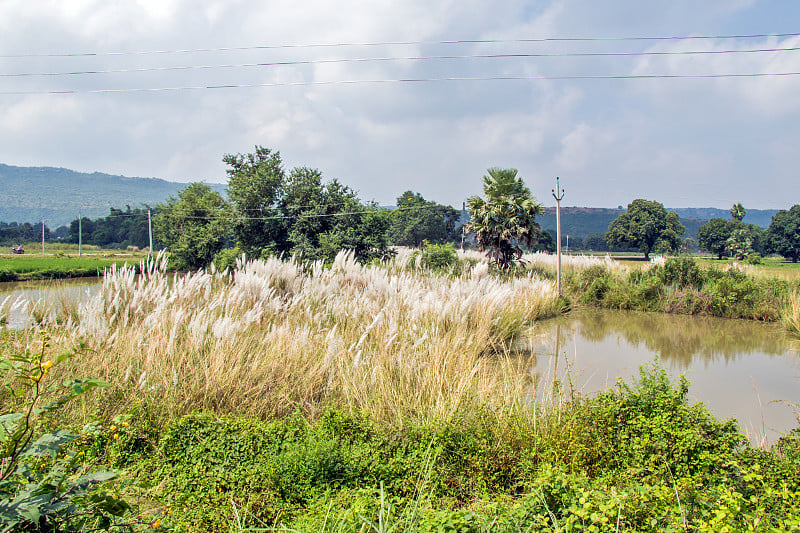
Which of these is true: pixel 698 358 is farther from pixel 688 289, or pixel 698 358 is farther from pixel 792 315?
pixel 688 289

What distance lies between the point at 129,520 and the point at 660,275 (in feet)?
49.2

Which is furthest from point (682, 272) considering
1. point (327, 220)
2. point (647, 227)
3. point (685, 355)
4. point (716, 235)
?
point (716, 235)

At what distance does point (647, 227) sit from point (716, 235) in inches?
609

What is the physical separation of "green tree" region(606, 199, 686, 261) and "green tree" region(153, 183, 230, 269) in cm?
5365

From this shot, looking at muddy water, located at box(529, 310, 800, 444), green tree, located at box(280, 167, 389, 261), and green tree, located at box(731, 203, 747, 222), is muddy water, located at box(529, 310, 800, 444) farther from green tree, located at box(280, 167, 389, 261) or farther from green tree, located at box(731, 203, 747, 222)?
green tree, located at box(731, 203, 747, 222)

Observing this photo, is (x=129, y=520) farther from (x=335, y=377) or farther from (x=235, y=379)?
(x=335, y=377)

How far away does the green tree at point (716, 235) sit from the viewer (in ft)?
225

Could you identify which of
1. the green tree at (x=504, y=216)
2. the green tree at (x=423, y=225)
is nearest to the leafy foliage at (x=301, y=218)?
the green tree at (x=504, y=216)

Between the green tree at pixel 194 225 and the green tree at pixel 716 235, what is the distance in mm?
68117

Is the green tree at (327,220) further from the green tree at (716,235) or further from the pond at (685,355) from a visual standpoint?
the green tree at (716,235)

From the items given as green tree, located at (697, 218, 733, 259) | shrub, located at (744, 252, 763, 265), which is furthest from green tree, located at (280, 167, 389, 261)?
green tree, located at (697, 218, 733, 259)

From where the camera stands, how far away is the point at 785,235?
64062 millimetres

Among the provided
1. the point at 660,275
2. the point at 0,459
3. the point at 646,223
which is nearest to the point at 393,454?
the point at 0,459

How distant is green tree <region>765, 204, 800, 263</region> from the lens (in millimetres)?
61844
